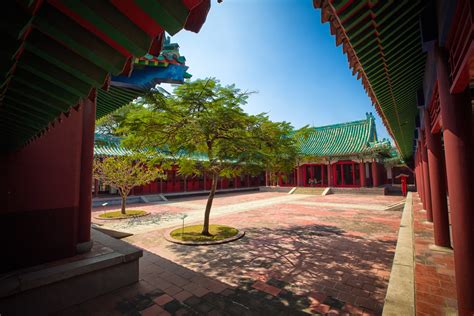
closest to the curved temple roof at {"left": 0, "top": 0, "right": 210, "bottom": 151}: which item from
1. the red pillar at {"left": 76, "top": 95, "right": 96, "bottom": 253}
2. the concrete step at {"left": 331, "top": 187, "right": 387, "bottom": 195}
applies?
the red pillar at {"left": 76, "top": 95, "right": 96, "bottom": 253}

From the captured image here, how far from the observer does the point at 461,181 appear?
2.68 meters

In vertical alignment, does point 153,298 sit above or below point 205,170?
below

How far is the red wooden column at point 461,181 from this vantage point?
2.61 m

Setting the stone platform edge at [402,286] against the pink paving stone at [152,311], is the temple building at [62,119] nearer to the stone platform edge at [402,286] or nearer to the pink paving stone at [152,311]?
the pink paving stone at [152,311]

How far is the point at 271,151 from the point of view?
23.7ft

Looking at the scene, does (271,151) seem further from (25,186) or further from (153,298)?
(25,186)

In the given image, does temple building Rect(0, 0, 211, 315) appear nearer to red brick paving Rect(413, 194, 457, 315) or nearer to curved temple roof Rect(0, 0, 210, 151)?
curved temple roof Rect(0, 0, 210, 151)

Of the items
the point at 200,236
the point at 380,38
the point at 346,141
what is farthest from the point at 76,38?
the point at 346,141

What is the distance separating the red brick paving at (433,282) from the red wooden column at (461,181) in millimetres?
532

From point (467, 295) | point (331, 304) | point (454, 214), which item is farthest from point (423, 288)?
point (454, 214)

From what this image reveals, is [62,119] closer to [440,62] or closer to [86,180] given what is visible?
[86,180]

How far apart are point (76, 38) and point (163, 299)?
406 cm

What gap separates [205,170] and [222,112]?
2.35 m

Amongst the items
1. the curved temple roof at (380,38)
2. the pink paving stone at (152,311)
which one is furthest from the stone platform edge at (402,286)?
the curved temple roof at (380,38)
